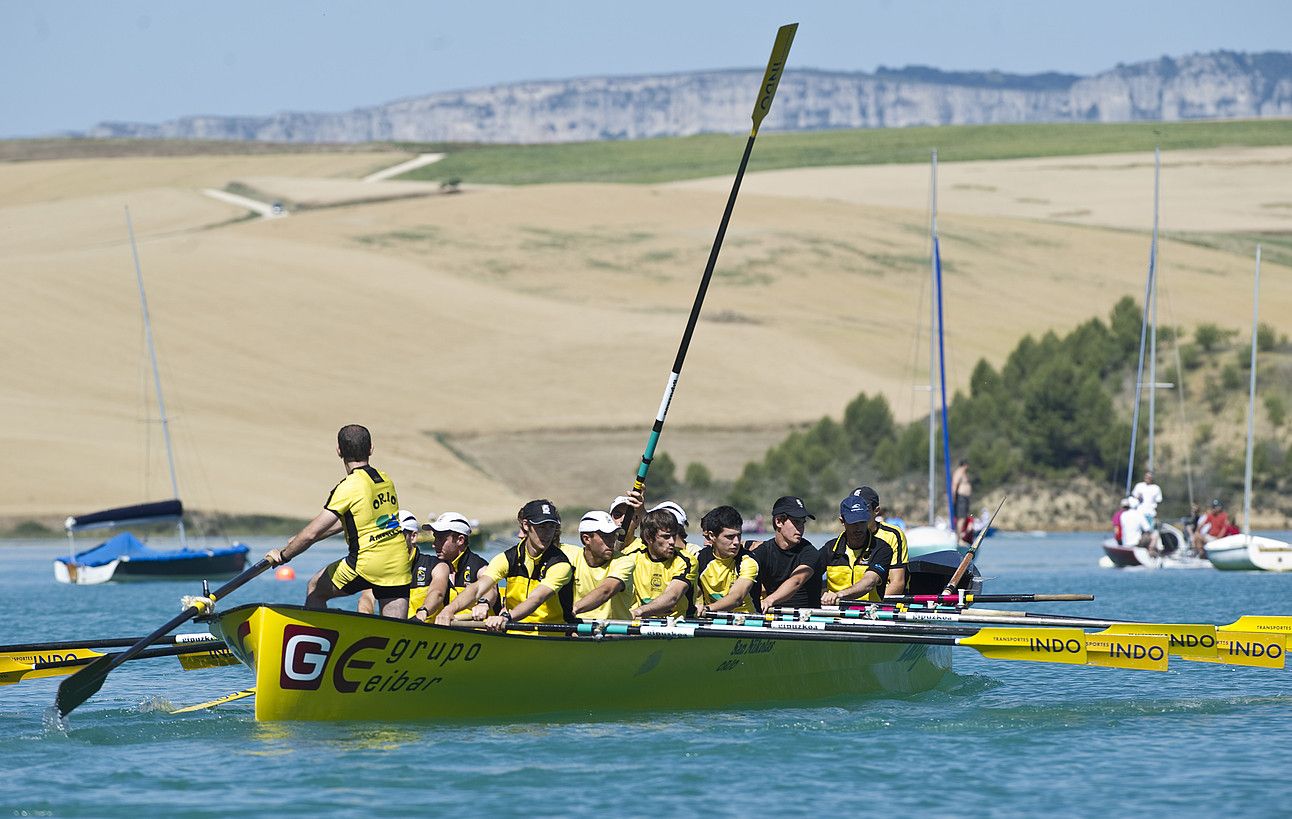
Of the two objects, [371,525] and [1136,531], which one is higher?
[371,525]

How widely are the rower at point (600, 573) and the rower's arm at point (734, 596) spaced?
768mm

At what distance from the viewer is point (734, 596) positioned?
15.6 m

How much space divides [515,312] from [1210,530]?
4223cm

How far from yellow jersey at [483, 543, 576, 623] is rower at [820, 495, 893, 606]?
2880mm

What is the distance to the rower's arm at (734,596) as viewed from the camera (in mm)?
15633

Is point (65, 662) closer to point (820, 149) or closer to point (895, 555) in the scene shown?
point (895, 555)

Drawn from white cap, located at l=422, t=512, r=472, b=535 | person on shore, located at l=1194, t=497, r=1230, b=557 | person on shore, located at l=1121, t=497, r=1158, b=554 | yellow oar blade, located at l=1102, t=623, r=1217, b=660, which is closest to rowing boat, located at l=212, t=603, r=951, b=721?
white cap, located at l=422, t=512, r=472, b=535

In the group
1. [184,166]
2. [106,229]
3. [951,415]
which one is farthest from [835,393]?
[184,166]

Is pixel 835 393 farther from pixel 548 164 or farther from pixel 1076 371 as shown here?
pixel 548 164

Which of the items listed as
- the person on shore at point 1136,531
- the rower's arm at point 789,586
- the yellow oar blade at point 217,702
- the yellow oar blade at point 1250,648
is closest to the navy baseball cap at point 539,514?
the rower's arm at point 789,586

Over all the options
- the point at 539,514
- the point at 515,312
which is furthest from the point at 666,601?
the point at 515,312

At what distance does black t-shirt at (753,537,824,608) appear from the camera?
53.0ft

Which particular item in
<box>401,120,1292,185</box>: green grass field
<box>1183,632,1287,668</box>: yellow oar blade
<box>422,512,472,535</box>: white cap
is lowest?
<box>1183,632,1287,668</box>: yellow oar blade

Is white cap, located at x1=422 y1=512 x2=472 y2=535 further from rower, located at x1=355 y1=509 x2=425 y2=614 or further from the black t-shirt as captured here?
the black t-shirt
